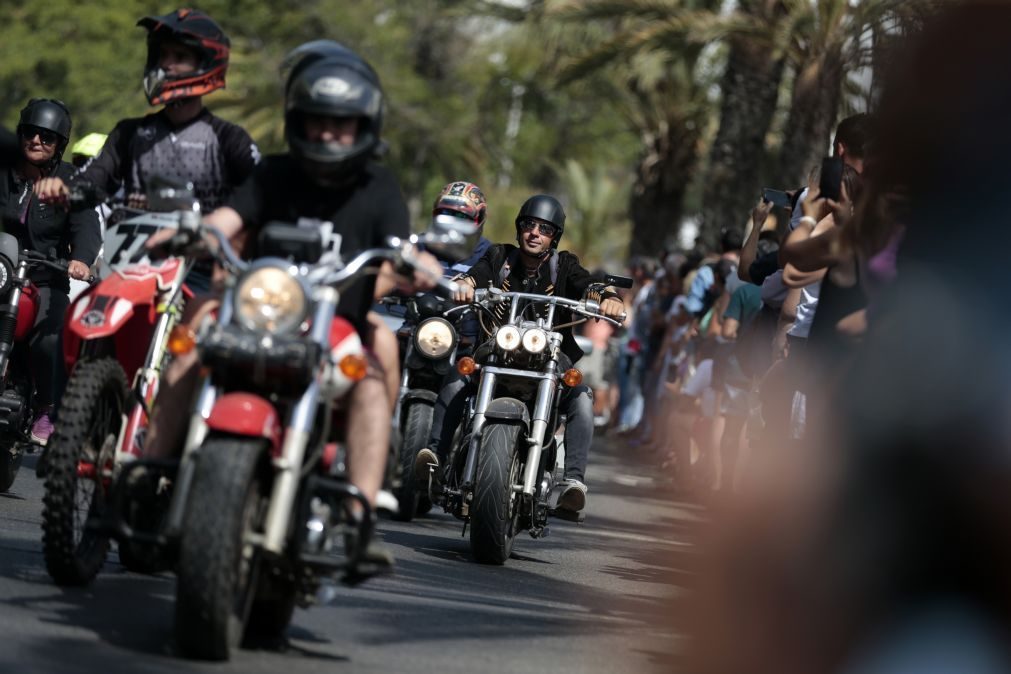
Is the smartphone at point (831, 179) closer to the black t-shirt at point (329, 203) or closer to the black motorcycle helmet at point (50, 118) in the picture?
the black t-shirt at point (329, 203)

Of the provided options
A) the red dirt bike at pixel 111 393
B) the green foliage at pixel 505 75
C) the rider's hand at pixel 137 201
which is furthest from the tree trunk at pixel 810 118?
the red dirt bike at pixel 111 393

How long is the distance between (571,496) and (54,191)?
3.62 m

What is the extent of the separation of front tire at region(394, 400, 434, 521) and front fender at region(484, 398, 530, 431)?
62.3 inches

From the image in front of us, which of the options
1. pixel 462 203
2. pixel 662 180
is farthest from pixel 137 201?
pixel 662 180

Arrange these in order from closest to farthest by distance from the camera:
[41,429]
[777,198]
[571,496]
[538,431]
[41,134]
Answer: [777,198], [41,429], [538,431], [571,496], [41,134]

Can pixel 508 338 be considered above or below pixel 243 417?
above

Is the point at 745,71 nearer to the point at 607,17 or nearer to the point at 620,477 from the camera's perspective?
the point at 607,17

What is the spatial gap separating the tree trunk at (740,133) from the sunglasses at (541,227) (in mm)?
13701

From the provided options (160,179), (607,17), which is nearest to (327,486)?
(160,179)

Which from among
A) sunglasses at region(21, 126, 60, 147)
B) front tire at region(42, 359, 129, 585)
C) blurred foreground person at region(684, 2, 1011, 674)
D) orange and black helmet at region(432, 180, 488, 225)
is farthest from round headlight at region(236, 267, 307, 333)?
orange and black helmet at region(432, 180, 488, 225)

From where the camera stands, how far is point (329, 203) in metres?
7.00

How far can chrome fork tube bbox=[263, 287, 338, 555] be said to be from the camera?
6152 mm

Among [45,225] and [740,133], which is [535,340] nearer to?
[45,225]

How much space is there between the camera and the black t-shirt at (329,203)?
6.98 m
